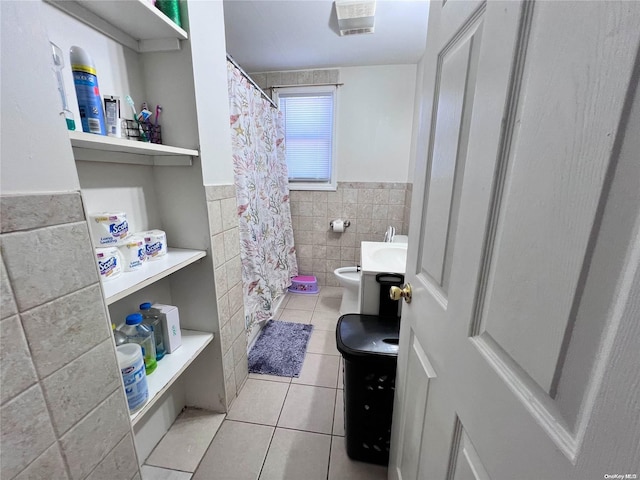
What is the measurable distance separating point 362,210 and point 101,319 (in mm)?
2466

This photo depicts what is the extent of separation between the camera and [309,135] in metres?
2.84

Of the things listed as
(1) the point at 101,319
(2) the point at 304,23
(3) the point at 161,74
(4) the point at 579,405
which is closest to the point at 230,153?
(3) the point at 161,74

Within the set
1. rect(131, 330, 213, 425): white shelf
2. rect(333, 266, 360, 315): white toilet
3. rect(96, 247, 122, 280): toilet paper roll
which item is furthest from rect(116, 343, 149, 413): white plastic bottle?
rect(333, 266, 360, 315): white toilet

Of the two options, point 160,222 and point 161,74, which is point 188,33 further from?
point 160,222

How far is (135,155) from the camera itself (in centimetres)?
107

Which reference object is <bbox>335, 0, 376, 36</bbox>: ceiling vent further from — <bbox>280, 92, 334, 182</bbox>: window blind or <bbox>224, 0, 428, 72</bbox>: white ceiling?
<bbox>280, 92, 334, 182</bbox>: window blind

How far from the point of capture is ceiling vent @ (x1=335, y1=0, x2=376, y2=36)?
1608 millimetres

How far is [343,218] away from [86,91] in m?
2.34

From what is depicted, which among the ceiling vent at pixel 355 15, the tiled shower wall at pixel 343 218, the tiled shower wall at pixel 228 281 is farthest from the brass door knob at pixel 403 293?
the tiled shower wall at pixel 343 218

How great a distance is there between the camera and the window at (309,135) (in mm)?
2719

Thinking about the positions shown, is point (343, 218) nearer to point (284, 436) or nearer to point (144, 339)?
point (284, 436)

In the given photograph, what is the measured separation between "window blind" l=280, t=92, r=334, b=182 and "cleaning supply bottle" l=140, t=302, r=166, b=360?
6.99ft

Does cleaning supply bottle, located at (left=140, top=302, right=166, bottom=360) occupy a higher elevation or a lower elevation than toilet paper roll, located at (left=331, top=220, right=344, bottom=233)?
lower

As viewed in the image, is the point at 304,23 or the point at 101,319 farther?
the point at 304,23
